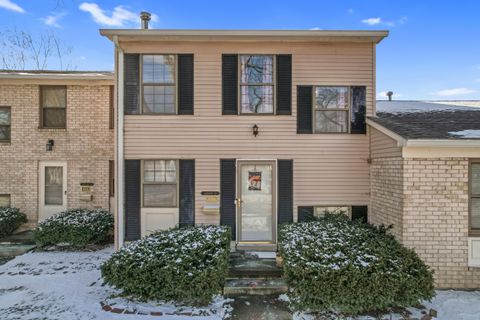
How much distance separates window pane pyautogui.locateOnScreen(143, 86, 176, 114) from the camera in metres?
6.92

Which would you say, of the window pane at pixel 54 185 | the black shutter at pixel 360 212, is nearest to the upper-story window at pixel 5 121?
the window pane at pixel 54 185

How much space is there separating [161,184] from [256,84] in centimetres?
327

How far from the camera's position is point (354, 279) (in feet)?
14.1

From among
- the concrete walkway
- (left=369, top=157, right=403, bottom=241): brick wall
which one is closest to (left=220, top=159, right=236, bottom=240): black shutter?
the concrete walkway

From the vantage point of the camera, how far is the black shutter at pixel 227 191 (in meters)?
6.87

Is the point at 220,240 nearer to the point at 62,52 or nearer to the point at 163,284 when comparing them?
the point at 163,284

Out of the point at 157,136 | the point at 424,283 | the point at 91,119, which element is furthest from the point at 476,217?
the point at 91,119

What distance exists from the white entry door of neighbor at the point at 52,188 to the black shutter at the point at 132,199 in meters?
3.31

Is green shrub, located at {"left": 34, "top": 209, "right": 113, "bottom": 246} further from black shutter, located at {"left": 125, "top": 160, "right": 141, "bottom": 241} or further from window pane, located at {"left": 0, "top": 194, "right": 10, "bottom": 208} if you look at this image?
window pane, located at {"left": 0, "top": 194, "right": 10, "bottom": 208}

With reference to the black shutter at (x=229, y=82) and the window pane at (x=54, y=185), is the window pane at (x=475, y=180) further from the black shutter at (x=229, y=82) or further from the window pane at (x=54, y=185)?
the window pane at (x=54, y=185)

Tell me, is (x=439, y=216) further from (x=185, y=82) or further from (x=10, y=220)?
(x=10, y=220)

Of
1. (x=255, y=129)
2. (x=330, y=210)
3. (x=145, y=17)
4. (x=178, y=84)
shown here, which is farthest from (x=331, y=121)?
(x=145, y=17)

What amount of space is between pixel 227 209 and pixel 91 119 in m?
5.21

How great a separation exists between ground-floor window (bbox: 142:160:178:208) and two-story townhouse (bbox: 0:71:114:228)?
8.49 feet
